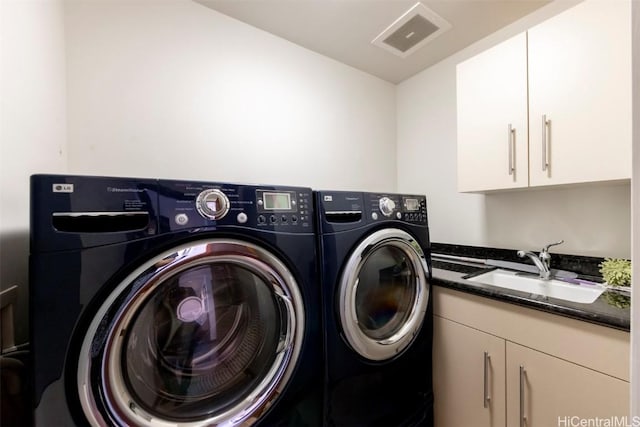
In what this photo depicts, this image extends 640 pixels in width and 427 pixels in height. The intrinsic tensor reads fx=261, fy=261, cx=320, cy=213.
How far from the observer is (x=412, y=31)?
5.34ft

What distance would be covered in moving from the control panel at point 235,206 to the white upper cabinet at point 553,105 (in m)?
1.05

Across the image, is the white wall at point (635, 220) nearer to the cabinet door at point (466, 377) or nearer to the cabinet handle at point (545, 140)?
the cabinet door at point (466, 377)

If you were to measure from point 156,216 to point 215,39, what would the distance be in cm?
130

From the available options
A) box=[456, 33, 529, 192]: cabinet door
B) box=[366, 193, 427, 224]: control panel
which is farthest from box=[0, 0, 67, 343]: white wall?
box=[456, 33, 529, 192]: cabinet door

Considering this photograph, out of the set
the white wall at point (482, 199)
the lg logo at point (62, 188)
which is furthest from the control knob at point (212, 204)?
the white wall at point (482, 199)

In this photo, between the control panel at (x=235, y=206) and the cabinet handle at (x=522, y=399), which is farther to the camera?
the cabinet handle at (x=522, y=399)

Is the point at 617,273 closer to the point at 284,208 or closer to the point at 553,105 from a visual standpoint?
the point at 553,105

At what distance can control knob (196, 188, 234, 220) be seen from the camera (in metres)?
0.73

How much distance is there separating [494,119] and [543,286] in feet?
2.86

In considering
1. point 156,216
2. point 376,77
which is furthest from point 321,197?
point 376,77

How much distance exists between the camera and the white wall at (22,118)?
0.68 m

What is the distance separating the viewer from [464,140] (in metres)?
1.48

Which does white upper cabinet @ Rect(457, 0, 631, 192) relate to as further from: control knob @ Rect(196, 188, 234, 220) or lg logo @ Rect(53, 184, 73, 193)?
lg logo @ Rect(53, 184, 73, 193)

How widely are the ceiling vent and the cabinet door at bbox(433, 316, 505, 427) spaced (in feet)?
5.43
